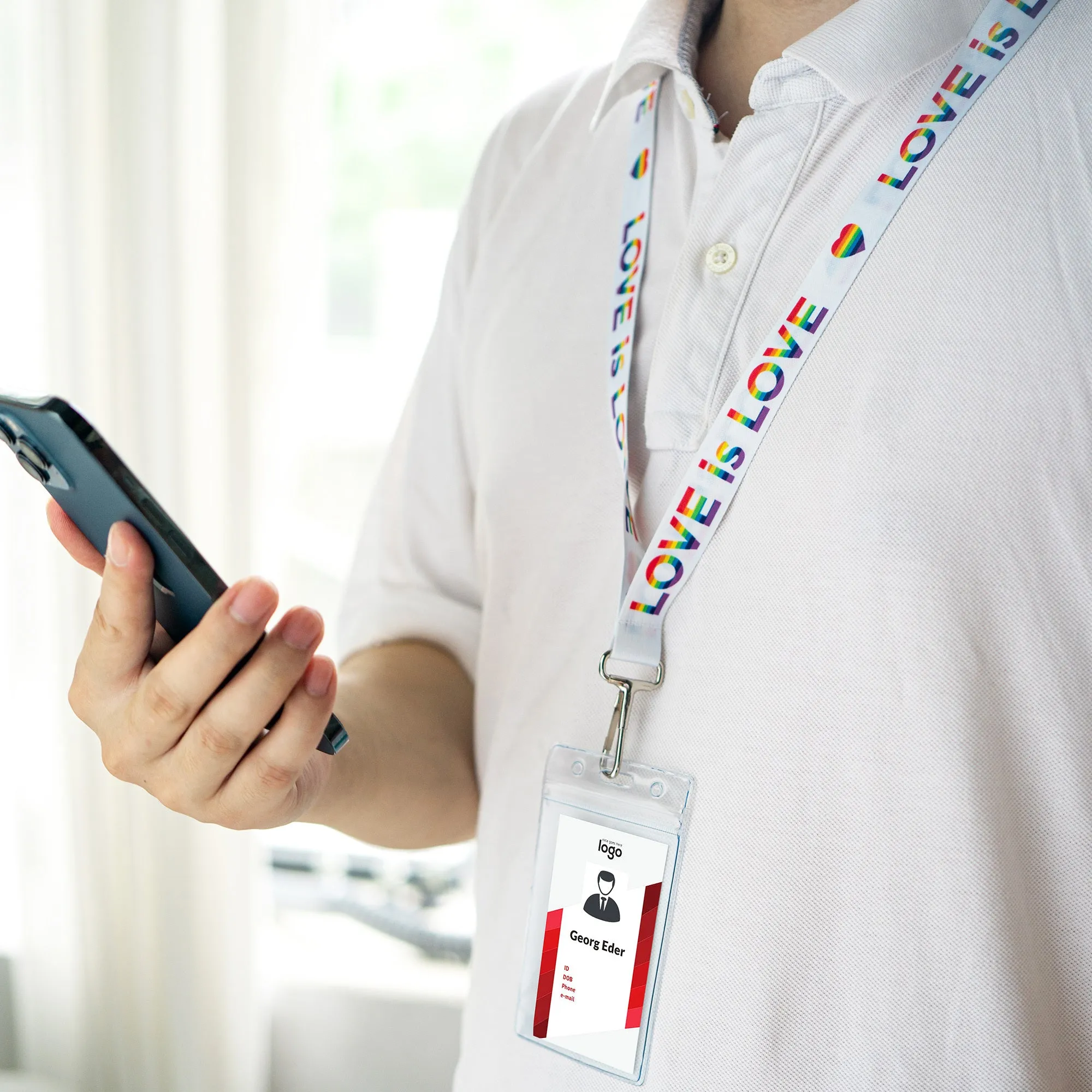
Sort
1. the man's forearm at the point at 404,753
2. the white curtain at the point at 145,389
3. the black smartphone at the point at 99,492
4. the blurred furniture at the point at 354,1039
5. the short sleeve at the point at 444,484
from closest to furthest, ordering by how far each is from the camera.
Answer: the black smartphone at the point at 99,492 → the man's forearm at the point at 404,753 → the short sleeve at the point at 444,484 → the white curtain at the point at 145,389 → the blurred furniture at the point at 354,1039

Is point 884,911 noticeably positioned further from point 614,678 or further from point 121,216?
point 121,216

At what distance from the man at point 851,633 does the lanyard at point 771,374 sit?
0.4 inches

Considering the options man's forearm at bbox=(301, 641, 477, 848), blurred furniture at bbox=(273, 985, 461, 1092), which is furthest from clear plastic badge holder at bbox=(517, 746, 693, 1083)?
blurred furniture at bbox=(273, 985, 461, 1092)

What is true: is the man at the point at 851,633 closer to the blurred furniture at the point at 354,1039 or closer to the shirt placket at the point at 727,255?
the shirt placket at the point at 727,255

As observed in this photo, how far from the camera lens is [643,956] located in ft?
2.23

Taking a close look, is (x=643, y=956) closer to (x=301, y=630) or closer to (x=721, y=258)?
(x=301, y=630)

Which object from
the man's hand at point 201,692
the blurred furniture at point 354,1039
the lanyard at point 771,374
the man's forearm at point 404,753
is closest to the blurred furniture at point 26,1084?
the blurred furniture at point 354,1039

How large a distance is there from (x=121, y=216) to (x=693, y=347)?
1283 millimetres

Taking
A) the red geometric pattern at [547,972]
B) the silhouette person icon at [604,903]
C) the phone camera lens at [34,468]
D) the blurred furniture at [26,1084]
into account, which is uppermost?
the phone camera lens at [34,468]

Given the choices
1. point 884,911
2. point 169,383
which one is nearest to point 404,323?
point 169,383

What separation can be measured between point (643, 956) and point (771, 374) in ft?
1.27

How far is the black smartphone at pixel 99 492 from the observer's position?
510mm

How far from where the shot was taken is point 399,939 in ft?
6.81

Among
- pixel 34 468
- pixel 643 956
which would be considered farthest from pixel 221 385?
pixel 643 956
